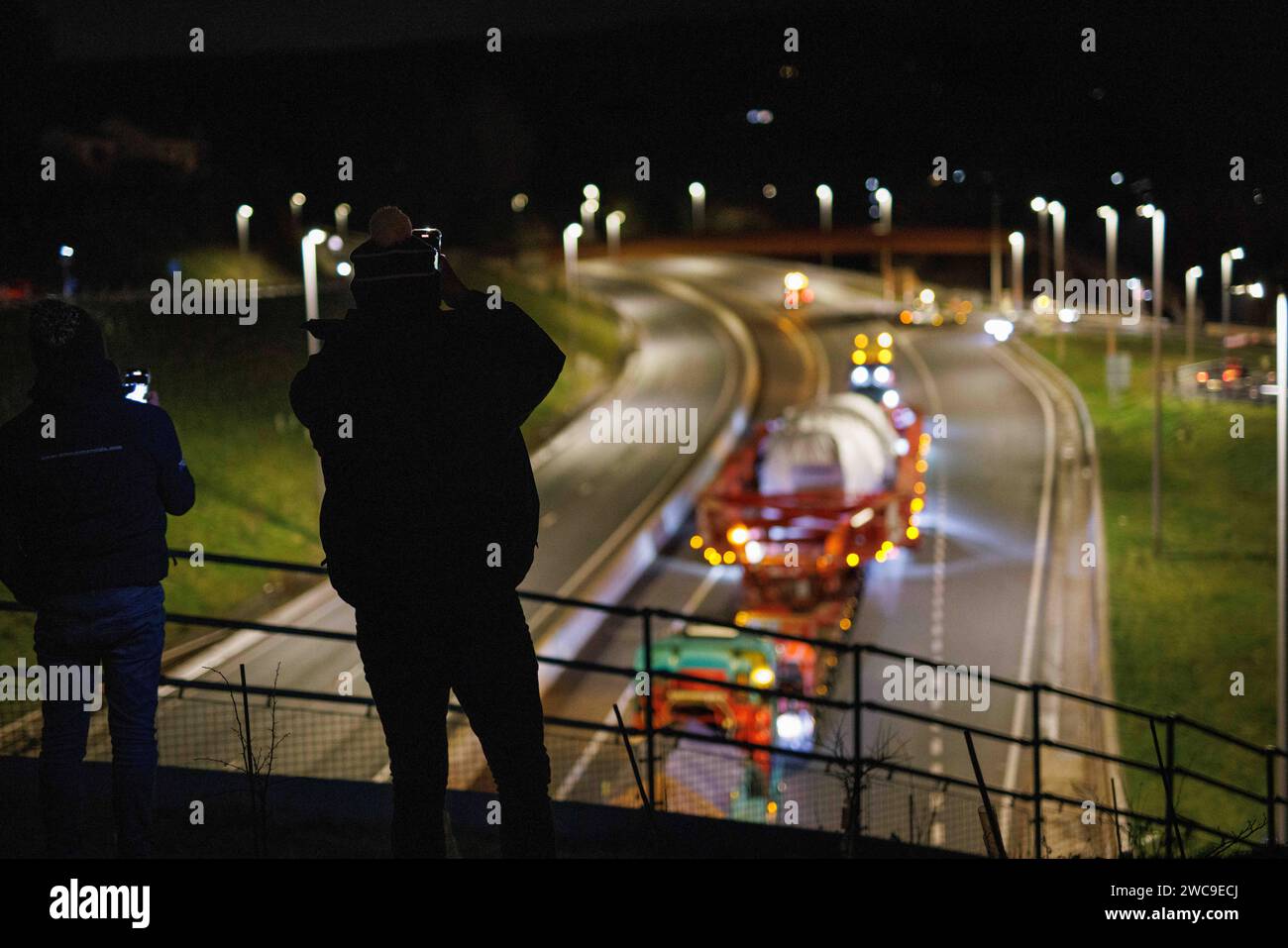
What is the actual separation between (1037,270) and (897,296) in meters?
22.7

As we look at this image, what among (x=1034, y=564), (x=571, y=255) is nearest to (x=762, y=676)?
(x=1034, y=564)

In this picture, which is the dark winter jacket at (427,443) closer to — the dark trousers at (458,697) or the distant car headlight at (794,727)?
the dark trousers at (458,697)

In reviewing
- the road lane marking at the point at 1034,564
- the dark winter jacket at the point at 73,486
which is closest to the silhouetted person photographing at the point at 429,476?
the dark winter jacket at the point at 73,486

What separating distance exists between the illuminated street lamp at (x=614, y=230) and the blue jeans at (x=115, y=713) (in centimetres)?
8600

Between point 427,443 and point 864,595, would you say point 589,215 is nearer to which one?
point 864,595

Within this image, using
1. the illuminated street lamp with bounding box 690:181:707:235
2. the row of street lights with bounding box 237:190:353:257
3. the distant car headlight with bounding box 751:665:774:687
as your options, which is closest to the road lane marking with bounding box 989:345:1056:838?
the distant car headlight with bounding box 751:665:774:687

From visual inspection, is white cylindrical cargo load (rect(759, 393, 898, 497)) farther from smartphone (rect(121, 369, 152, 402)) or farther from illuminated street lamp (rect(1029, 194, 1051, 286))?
illuminated street lamp (rect(1029, 194, 1051, 286))

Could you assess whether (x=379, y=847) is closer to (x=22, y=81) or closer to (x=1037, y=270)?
(x=22, y=81)

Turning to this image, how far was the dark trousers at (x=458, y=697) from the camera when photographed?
4.34 m

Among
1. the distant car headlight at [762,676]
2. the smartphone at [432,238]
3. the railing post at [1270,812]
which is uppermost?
the smartphone at [432,238]

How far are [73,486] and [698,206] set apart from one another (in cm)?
10542

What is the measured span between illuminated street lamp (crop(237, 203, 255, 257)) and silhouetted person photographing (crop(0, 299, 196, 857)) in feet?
167

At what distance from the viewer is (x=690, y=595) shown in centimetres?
3269
